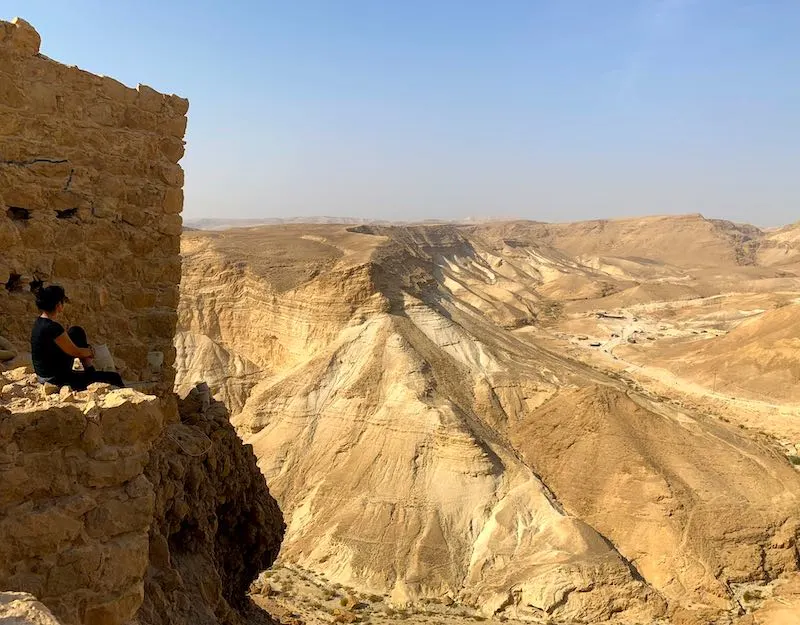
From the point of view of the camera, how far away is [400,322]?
24.6 metres

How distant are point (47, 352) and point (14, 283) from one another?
1842 millimetres

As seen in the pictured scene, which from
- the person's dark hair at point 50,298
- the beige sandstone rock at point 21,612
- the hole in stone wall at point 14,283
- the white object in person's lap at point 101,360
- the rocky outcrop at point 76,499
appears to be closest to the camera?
the beige sandstone rock at point 21,612

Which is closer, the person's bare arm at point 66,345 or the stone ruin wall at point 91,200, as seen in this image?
the person's bare arm at point 66,345

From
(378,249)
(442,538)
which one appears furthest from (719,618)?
(378,249)

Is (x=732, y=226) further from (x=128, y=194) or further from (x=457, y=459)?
(x=128, y=194)

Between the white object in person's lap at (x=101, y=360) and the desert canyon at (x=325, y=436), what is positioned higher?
the white object in person's lap at (x=101, y=360)

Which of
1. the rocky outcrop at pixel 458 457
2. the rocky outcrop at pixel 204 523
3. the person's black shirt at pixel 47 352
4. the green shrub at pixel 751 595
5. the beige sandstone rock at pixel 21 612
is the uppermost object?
the person's black shirt at pixel 47 352

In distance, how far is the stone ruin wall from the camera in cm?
538

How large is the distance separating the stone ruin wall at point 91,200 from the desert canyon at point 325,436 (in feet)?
0.07

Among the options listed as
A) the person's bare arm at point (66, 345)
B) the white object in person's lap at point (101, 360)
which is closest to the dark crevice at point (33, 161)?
the white object in person's lap at point (101, 360)

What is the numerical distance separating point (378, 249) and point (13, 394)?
88.4ft

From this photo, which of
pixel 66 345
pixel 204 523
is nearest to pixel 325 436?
pixel 204 523

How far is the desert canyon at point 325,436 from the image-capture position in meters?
3.31

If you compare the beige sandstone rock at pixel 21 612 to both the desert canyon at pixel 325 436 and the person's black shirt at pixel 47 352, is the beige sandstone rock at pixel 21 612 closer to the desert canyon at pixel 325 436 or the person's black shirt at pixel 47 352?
the desert canyon at pixel 325 436
